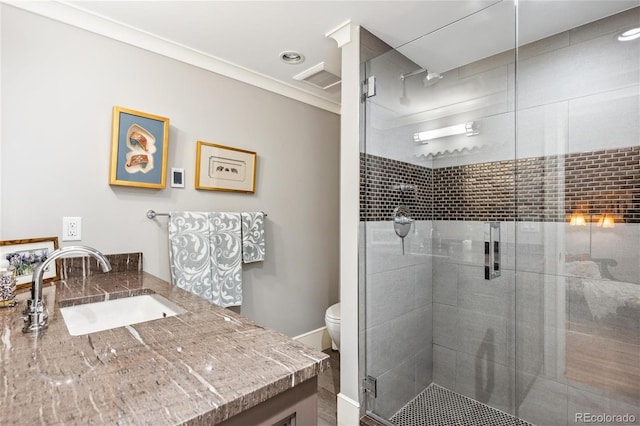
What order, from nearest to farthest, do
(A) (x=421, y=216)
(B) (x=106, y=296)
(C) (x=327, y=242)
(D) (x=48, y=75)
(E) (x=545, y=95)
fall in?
(B) (x=106, y=296)
(D) (x=48, y=75)
(E) (x=545, y=95)
(A) (x=421, y=216)
(C) (x=327, y=242)

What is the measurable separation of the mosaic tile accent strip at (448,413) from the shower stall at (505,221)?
1 cm

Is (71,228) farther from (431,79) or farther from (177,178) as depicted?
(431,79)

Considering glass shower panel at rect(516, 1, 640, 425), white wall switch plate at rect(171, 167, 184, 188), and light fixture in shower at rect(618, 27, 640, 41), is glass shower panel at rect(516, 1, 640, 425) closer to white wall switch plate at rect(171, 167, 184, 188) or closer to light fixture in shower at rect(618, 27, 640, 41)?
light fixture in shower at rect(618, 27, 640, 41)

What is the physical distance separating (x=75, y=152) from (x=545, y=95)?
2533 mm

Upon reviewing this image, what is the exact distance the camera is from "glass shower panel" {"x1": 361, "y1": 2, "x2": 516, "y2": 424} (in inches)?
73.1

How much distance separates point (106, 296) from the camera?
1.31 meters

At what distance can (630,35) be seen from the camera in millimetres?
1570

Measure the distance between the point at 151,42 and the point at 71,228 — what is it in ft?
3.71

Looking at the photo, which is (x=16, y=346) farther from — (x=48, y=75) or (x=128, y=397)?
(x=48, y=75)

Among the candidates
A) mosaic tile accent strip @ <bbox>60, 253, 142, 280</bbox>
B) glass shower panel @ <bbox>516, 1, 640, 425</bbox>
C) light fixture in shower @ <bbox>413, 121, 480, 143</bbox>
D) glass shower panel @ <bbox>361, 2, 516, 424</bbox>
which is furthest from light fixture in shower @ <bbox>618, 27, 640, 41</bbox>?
mosaic tile accent strip @ <bbox>60, 253, 142, 280</bbox>

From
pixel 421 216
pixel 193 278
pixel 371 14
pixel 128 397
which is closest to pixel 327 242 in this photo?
pixel 421 216

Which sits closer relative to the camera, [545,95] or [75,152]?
[75,152]

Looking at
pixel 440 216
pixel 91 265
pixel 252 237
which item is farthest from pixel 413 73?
pixel 91 265

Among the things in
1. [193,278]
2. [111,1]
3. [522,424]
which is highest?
[111,1]
